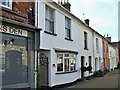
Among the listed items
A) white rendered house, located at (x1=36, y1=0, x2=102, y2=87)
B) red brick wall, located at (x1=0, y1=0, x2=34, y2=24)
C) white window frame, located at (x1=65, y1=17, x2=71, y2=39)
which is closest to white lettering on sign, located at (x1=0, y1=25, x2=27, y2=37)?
red brick wall, located at (x1=0, y1=0, x2=34, y2=24)

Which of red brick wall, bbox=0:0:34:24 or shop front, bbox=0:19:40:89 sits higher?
red brick wall, bbox=0:0:34:24

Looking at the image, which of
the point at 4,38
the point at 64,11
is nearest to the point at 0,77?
the point at 4,38

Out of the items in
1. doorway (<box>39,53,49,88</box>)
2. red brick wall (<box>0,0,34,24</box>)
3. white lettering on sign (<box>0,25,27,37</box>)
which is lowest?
doorway (<box>39,53,49,88</box>)

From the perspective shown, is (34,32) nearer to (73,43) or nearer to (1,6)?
(1,6)

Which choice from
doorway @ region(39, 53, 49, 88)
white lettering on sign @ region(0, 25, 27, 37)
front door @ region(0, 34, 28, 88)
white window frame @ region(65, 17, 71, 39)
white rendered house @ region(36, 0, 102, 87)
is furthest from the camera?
white window frame @ region(65, 17, 71, 39)

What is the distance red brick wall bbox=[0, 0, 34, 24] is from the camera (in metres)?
11.9

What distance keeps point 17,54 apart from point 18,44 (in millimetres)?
500

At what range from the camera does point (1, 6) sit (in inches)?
457

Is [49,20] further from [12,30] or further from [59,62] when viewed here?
[12,30]

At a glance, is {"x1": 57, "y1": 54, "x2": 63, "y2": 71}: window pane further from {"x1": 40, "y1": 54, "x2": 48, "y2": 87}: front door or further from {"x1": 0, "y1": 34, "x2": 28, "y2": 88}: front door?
{"x1": 0, "y1": 34, "x2": 28, "y2": 88}: front door

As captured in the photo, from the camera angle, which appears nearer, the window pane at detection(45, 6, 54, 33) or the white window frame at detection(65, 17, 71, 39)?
the window pane at detection(45, 6, 54, 33)

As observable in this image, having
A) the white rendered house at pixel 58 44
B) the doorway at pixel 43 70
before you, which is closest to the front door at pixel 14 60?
the white rendered house at pixel 58 44

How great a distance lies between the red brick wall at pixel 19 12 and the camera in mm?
11906

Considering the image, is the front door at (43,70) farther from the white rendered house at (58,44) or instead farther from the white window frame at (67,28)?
the white window frame at (67,28)
